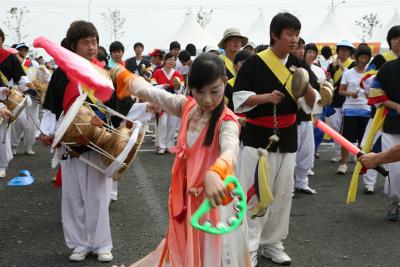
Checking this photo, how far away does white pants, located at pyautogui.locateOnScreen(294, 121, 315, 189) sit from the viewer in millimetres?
7922

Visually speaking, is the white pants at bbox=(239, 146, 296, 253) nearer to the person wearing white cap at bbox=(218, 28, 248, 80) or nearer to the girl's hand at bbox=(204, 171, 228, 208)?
the person wearing white cap at bbox=(218, 28, 248, 80)

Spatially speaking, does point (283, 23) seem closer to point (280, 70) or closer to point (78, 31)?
point (280, 70)

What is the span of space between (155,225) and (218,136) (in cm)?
307

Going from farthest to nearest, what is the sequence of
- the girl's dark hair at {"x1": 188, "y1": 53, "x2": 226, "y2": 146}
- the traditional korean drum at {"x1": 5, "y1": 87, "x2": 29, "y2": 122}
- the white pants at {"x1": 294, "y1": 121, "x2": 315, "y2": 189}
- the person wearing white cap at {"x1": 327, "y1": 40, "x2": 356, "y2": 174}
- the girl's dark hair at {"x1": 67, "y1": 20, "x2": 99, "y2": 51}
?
1. the person wearing white cap at {"x1": 327, "y1": 40, "x2": 356, "y2": 174}
2. the white pants at {"x1": 294, "y1": 121, "x2": 315, "y2": 189}
3. the traditional korean drum at {"x1": 5, "y1": 87, "x2": 29, "y2": 122}
4. the girl's dark hair at {"x1": 67, "y1": 20, "x2": 99, "y2": 51}
5. the girl's dark hair at {"x1": 188, "y1": 53, "x2": 226, "y2": 146}

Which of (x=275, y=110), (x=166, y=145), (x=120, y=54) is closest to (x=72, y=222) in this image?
(x=275, y=110)

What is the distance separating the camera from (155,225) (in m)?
6.13

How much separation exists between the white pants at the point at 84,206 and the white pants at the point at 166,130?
253 inches

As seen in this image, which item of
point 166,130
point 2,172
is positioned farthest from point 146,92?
point 166,130

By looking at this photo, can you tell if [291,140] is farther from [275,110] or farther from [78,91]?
[78,91]

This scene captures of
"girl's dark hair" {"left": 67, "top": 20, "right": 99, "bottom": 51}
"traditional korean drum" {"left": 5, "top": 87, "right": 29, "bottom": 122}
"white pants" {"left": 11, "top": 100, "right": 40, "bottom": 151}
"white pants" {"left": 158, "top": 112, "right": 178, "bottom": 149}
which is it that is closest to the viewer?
"girl's dark hair" {"left": 67, "top": 20, "right": 99, "bottom": 51}

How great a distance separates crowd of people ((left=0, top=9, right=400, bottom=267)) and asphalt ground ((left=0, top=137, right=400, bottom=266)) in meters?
0.29

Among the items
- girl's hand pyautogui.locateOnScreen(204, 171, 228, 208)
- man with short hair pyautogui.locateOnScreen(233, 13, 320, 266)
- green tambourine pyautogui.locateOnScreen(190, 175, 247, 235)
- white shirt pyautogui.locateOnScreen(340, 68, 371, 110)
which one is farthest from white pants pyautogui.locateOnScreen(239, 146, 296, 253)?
white shirt pyautogui.locateOnScreen(340, 68, 371, 110)

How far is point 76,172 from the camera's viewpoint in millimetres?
5008

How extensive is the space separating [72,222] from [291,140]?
2.12 metres
